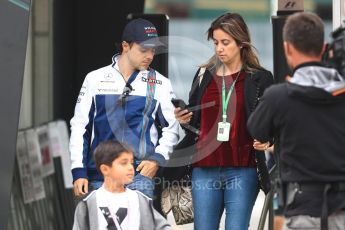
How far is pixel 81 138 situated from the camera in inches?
305

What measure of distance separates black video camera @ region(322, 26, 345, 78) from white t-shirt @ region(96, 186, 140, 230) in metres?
1.64

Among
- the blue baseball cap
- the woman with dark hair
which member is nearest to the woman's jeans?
the woman with dark hair

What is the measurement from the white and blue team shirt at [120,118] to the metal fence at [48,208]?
7.41 feet

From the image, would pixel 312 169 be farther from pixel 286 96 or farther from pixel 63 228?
pixel 63 228

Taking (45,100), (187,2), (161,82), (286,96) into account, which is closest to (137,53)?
(161,82)

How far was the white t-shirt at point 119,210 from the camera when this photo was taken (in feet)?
22.8

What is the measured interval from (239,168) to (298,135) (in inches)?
71.2

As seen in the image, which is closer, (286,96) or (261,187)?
(286,96)

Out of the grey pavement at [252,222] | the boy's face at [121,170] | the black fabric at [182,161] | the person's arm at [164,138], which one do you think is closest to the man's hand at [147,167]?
the person's arm at [164,138]

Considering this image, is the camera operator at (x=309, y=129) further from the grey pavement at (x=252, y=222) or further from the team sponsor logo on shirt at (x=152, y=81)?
the grey pavement at (x=252, y=222)

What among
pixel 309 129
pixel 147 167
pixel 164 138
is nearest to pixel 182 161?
pixel 164 138

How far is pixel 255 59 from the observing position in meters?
7.74

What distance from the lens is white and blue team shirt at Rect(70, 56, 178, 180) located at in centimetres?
771

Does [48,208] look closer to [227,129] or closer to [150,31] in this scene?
[150,31]
